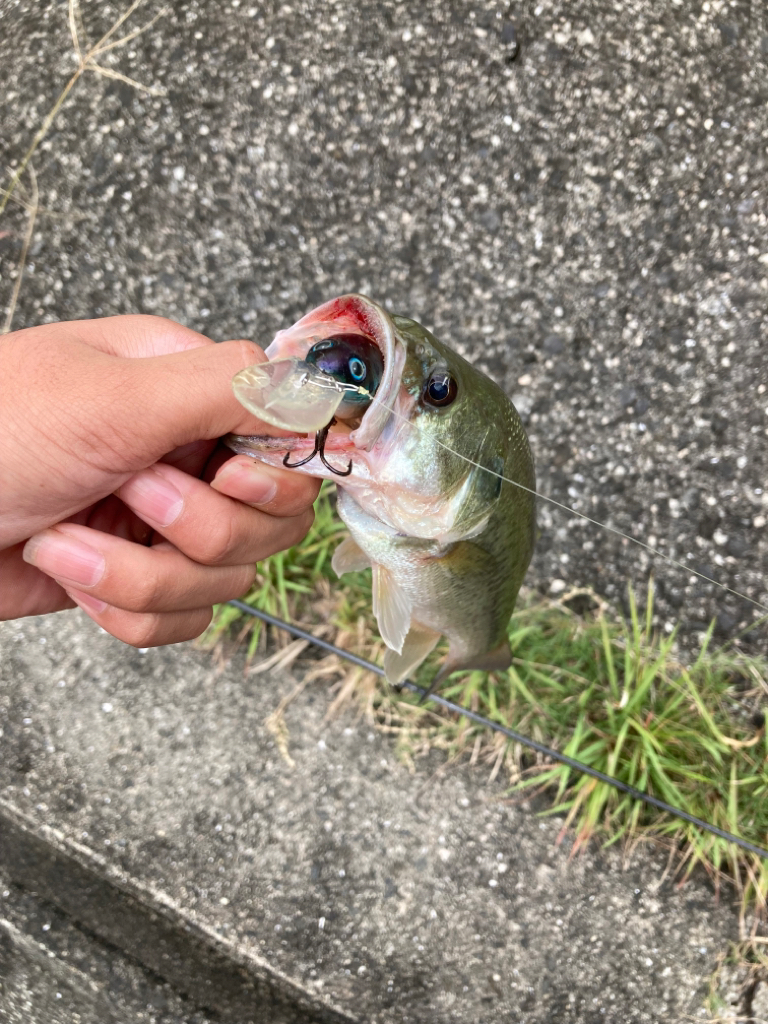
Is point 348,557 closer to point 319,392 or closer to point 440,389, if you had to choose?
point 440,389

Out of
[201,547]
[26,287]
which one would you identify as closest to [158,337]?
[201,547]

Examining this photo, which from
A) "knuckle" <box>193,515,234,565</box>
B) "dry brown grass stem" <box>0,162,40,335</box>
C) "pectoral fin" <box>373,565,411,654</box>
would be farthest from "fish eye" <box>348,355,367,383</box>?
"dry brown grass stem" <box>0,162,40,335</box>

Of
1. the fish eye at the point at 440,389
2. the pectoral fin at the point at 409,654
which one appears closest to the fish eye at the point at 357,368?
the fish eye at the point at 440,389

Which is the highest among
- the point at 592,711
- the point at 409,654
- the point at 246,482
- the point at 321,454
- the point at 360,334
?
the point at 360,334

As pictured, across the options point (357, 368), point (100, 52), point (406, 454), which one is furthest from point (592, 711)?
point (100, 52)

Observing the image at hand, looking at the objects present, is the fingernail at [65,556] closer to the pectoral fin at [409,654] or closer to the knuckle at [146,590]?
the knuckle at [146,590]

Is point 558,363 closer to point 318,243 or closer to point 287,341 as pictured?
point 318,243

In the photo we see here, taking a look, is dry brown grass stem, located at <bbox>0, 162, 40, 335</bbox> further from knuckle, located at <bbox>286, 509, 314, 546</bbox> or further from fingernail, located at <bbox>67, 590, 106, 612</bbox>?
knuckle, located at <bbox>286, 509, 314, 546</bbox>
